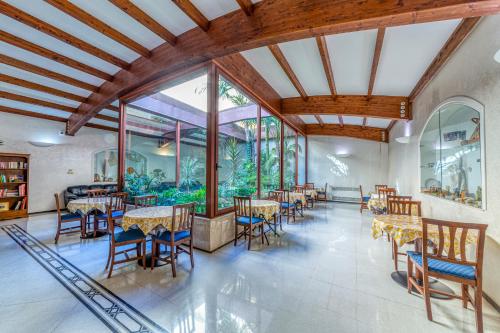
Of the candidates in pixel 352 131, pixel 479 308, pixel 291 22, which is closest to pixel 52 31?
pixel 291 22

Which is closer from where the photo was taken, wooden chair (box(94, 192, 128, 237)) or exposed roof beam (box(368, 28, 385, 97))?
exposed roof beam (box(368, 28, 385, 97))

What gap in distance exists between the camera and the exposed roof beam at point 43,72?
3.74 meters

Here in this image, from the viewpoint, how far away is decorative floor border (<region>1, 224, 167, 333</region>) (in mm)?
1843

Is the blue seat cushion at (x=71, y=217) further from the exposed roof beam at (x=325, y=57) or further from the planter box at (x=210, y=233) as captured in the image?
the exposed roof beam at (x=325, y=57)

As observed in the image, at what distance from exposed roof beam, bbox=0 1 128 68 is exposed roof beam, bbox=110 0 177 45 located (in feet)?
4.23

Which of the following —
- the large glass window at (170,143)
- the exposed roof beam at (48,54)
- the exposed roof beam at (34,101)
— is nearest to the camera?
the exposed roof beam at (48,54)

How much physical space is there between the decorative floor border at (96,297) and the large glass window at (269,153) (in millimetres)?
3759

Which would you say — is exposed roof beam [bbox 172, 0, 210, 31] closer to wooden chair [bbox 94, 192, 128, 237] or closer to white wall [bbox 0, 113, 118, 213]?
wooden chair [bbox 94, 192, 128, 237]

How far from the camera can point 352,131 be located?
29.2ft

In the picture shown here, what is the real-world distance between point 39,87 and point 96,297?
5.16 m

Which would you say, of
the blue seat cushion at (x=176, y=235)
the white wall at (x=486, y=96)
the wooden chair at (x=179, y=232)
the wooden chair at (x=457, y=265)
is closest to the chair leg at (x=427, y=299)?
the wooden chair at (x=457, y=265)

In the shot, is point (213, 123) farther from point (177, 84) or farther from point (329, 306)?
point (329, 306)

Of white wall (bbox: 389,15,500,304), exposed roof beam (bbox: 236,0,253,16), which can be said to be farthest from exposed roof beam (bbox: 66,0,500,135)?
white wall (bbox: 389,15,500,304)

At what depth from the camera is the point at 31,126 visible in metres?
6.42
